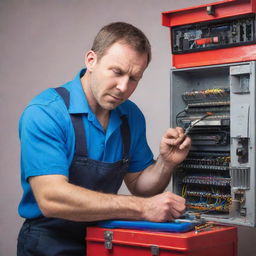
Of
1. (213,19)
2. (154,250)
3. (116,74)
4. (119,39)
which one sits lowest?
(154,250)

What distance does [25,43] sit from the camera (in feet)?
11.9

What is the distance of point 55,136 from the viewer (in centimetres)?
187

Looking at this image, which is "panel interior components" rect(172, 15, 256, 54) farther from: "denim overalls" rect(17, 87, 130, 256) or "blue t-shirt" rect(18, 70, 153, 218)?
"denim overalls" rect(17, 87, 130, 256)

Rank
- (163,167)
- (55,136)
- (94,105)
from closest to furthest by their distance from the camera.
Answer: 1. (55,136)
2. (94,105)
3. (163,167)

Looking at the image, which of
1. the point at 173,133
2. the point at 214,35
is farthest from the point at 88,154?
the point at 214,35

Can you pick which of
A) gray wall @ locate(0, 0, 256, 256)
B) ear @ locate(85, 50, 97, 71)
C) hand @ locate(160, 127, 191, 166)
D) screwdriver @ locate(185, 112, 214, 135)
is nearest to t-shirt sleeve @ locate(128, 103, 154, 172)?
hand @ locate(160, 127, 191, 166)

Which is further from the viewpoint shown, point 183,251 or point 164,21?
point 164,21

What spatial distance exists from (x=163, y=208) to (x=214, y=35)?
0.84 metres

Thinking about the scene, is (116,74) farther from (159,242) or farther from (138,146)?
(159,242)

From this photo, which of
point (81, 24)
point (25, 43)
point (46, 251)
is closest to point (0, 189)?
point (25, 43)

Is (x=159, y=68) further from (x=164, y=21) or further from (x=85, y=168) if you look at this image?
(x=85, y=168)

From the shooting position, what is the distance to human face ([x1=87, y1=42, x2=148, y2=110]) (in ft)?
6.41

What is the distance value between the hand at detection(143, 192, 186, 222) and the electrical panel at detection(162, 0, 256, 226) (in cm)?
16

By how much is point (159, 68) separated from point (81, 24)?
749 mm
